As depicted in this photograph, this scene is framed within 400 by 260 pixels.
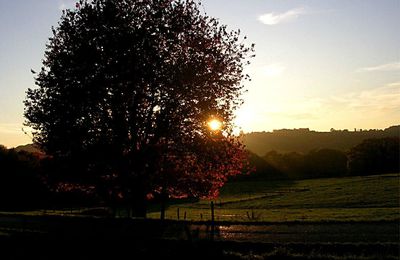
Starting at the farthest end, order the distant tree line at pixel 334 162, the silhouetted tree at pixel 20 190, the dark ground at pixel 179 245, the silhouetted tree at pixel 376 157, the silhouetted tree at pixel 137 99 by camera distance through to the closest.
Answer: the distant tree line at pixel 334 162, the silhouetted tree at pixel 376 157, the silhouetted tree at pixel 20 190, the silhouetted tree at pixel 137 99, the dark ground at pixel 179 245

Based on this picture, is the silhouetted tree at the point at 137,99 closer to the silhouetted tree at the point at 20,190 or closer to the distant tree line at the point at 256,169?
the distant tree line at the point at 256,169

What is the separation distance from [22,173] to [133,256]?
7151 centimetres

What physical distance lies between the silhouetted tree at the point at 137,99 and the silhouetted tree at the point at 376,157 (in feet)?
332

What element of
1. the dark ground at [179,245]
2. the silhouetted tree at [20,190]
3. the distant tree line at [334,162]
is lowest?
the dark ground at [179,245]

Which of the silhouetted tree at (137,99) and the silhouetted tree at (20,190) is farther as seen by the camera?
the silhouetted tree at (20,190)

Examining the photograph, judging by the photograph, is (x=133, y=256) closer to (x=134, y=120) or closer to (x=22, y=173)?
(x=134, y=120)

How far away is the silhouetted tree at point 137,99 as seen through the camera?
1254 inches

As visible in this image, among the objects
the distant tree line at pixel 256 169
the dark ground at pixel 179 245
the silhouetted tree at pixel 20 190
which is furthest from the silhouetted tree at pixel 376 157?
the dark ground at pixel 179 245

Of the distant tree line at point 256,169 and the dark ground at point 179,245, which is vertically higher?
the distant tree line at point 256,169

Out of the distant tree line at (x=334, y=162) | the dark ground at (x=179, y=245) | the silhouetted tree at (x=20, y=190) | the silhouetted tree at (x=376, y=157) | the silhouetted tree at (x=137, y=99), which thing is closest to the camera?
the dark ground at (x=179, y=245)

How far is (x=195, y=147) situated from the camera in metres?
33.3

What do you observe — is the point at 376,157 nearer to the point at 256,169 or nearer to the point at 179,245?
the point at 256,169

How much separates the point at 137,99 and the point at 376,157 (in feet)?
360

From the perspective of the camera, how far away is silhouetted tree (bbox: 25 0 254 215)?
31.9 m
